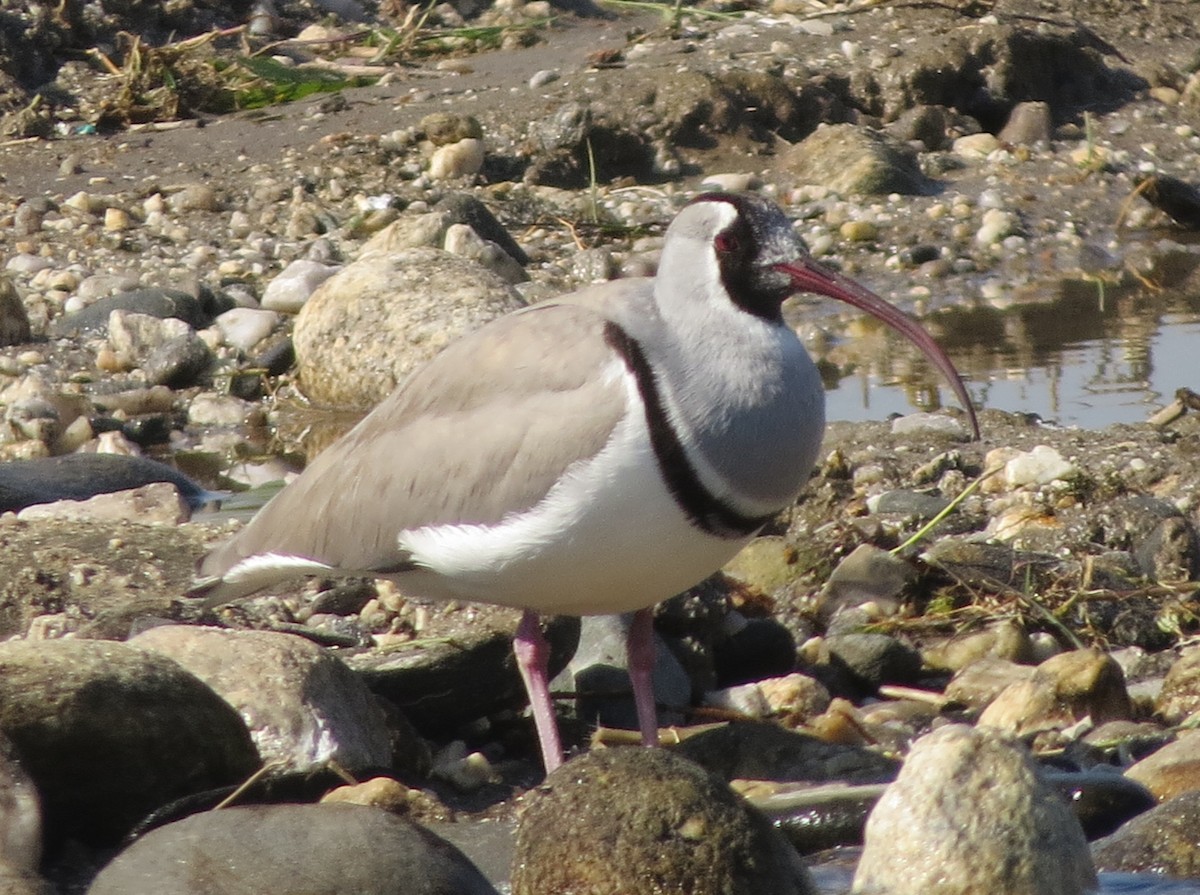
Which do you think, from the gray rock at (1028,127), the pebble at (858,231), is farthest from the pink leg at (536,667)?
the gray rock at (1028,127)

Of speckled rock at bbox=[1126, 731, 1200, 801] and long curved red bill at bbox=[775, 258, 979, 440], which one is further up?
long curved red bill at bbox=[775, 258, 979, 440]

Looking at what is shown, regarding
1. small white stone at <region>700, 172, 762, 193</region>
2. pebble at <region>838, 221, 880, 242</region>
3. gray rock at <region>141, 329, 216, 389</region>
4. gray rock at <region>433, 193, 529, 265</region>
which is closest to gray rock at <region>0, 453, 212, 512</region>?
gray rock at <region>141, 329, 216, 389</region>

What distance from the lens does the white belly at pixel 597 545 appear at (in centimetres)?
474

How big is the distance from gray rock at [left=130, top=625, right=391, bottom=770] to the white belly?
419mm

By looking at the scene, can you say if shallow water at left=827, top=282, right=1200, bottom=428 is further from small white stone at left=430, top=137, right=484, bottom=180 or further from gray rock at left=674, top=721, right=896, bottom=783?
gray rock at left=674, top=721, right=896, bottom=783

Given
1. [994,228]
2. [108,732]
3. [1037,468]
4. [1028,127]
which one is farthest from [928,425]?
[1028,127]

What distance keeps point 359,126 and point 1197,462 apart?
6.84 metres

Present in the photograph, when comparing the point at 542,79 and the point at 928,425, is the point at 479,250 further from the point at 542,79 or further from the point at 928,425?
the point at 928,425

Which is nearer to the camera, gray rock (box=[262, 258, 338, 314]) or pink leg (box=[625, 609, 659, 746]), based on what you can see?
pink leg (box=[625, 609, 659, 746])

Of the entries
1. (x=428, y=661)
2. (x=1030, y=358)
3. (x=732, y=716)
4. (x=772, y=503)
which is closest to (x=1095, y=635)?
(x=732, y=716)

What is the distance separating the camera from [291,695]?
16.5 feet

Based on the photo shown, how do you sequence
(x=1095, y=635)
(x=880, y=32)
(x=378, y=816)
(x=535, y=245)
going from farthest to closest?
(x=880, y=32), (x=535, y=245), (x=1095, y=635), (x=378, y=816)

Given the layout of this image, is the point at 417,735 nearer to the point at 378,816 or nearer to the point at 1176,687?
the point at 378,816

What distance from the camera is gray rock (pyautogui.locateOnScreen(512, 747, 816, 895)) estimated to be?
4.03m
